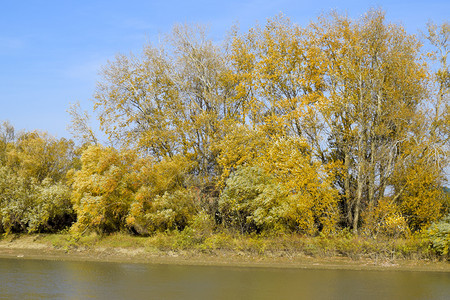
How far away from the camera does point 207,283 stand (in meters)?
20.1

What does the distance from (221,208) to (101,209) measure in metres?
8.17

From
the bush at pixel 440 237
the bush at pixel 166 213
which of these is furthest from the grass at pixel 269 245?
the bush at pixel 166 213

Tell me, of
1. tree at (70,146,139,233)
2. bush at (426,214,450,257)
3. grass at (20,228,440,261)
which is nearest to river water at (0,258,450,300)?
bush at (426,214,450,257)

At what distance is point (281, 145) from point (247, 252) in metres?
7.11

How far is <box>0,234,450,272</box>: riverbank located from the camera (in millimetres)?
25469

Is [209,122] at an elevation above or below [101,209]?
above

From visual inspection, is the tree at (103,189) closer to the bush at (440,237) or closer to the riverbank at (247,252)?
the riverbank at (247,252)

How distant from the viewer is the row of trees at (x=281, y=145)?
93.2 feet

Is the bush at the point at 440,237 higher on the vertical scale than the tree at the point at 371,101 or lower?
lower

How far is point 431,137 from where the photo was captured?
28.0m

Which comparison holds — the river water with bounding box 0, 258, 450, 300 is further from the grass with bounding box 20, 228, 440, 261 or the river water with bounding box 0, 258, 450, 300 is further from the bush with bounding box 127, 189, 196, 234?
the bush with bounding box 127, 189, 196, 234

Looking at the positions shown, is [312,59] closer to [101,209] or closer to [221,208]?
[221,208]

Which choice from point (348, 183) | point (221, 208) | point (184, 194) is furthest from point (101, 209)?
point (348, 183)

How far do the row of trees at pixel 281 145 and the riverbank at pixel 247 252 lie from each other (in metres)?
1.11
